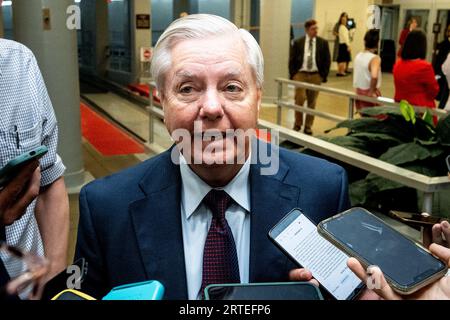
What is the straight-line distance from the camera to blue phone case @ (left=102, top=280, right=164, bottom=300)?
1.72 ft

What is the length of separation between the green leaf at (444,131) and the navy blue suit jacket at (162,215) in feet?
6.89

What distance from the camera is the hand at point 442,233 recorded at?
0.79 meters

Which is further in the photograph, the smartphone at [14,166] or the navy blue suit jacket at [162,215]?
the navy blue suit jacket at [162,215]

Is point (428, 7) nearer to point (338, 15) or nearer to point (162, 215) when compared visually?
point (338, 15)

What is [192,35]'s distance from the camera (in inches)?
37.3

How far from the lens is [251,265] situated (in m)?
0.97

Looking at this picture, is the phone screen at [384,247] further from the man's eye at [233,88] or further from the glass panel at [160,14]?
the glass panel at [160,14]

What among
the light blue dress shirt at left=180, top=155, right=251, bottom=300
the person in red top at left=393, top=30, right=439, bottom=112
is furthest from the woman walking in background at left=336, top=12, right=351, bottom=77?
the light blue dress shirt at left=180, top=155, right=251, bottom=300

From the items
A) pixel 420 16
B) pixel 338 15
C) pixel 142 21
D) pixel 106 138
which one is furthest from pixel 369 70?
pixel 142 21

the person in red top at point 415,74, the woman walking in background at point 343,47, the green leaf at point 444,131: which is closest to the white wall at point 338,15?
the woman walking in background at point 343,47

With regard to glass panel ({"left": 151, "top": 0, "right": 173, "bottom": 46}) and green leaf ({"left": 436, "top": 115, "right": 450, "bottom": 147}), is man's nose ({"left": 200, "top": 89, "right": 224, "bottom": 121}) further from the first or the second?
glass panel ({"left": 151, "top": 0, "right": 173, "bottom": 46})

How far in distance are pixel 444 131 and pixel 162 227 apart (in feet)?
8.15

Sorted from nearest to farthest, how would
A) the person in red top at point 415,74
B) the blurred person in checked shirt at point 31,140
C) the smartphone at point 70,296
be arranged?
the smartphone at point 70,296, the blurred person in checked shirt at point 31,140, the person in red top at point 415,74

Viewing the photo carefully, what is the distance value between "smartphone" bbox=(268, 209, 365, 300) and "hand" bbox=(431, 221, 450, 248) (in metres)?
0.14
